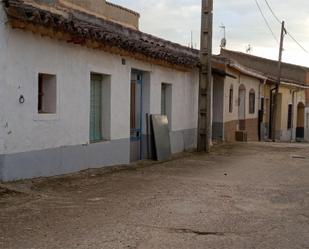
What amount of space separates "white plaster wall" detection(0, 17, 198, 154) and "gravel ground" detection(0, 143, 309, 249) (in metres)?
0.79

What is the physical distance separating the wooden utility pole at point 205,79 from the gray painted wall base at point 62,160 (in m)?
4.51

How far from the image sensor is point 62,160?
413 inches

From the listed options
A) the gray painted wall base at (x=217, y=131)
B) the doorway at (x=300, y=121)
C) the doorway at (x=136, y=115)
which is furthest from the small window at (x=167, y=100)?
the doorway at (x=300, y=121)

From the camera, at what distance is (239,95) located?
27219mm

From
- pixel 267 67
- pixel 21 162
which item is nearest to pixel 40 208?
pixel 21 162

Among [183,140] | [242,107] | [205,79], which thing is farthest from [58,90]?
[242,107]

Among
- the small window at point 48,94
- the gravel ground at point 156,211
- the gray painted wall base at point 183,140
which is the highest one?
the small window at point 48,94

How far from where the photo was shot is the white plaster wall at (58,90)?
8.88 m

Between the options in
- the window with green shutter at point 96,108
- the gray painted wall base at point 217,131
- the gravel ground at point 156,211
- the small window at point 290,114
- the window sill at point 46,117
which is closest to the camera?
the gravel ground at point 156,211

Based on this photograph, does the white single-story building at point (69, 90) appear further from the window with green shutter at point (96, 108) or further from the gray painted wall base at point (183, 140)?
the gray painted wall base at point (183, 140)

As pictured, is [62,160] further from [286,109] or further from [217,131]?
[286,109]

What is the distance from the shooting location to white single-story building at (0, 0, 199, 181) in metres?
8.88

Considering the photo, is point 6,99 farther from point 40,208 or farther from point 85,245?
point 85,245

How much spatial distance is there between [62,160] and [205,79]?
26.4ft
